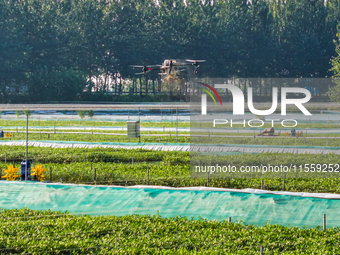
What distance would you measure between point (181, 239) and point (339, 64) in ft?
167

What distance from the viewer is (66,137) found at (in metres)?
40.0

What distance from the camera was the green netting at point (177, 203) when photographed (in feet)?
49.5

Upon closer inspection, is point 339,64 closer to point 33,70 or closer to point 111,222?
point 33,70

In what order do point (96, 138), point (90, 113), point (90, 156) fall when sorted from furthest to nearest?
point (90, 113)
point (96, 138)
point (90, 156)

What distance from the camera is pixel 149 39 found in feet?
236

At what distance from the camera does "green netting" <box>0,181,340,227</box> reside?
15.1 metres

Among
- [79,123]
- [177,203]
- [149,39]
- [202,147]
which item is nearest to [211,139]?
[202,147]

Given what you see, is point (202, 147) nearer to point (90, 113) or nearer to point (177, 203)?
point (177, 203)

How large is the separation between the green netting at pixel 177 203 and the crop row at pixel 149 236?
1059 millimetres

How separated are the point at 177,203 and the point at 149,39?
57.6m

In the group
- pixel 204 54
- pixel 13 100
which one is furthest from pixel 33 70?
pixel 204 54

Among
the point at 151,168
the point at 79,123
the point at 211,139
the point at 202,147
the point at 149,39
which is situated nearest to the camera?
the point at 151,168

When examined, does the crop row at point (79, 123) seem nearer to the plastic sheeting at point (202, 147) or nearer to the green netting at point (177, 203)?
the plastic sheeting at point (202, 147)

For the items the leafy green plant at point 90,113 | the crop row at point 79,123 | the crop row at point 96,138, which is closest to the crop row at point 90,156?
the crop row at point 96,138
